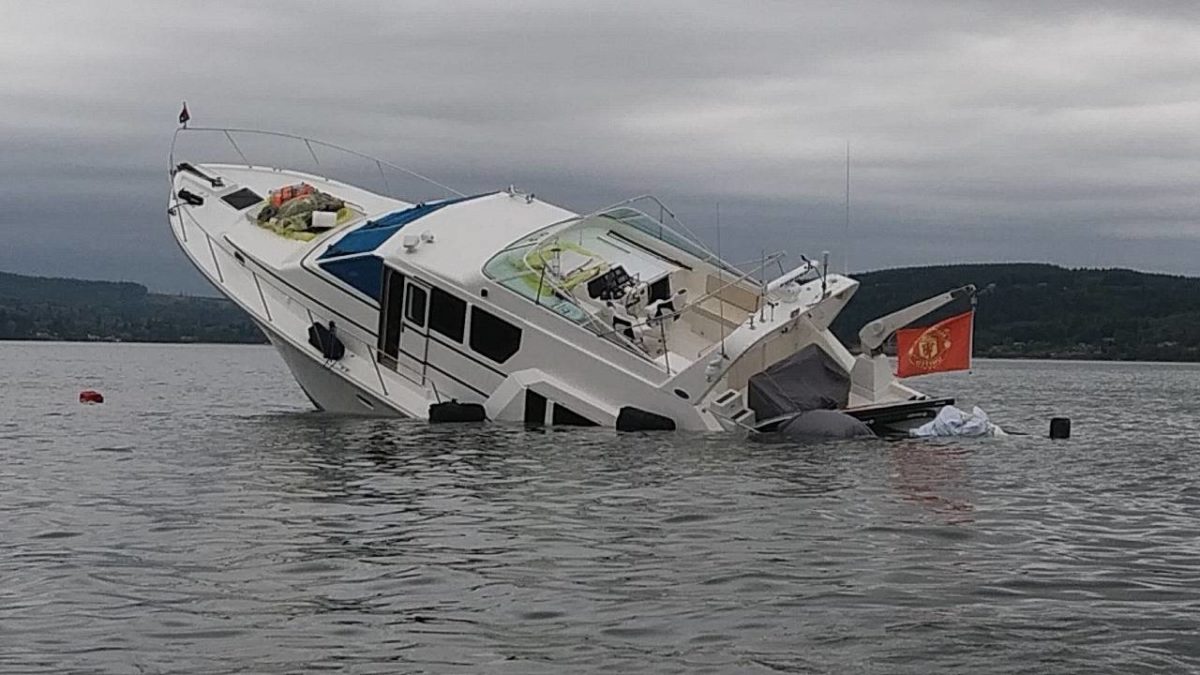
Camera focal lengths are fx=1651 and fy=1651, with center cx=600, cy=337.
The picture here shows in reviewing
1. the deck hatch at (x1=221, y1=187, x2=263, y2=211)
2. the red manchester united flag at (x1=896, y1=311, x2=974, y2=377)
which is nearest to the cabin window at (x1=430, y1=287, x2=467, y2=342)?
the deck hatch at (x1=221, y1=187, x2=263, y2=211)

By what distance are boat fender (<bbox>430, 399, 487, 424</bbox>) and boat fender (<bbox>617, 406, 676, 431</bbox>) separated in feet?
7.52

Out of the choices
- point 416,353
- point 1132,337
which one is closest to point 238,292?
point 416,353

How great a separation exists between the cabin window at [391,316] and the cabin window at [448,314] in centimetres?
63

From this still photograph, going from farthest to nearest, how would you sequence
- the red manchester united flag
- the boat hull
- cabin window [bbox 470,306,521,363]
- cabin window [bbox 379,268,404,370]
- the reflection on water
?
the boat hull, cabin window [bbox 379,268,404,370], cabin window [bbox 470,306,521,363], the red manchester united flag, the reflection on water

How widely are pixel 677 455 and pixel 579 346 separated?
11.7ft

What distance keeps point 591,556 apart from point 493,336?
11.6m

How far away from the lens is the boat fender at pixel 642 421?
23.3 meters

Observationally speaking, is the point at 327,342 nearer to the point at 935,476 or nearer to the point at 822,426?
the point at 822,426

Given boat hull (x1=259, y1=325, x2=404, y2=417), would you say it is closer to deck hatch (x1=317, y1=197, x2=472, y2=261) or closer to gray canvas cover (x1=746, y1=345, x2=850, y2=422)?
deck hatch (x1=317, y1=197, x2=472, y2=261)

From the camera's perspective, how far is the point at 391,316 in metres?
25.3

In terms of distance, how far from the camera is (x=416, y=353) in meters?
25.2

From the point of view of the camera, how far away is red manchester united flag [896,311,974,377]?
76.1ft

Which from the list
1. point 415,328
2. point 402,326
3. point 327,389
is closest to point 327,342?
point 327,389

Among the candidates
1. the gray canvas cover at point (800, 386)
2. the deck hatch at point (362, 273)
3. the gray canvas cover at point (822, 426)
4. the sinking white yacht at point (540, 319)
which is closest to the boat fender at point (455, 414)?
the sinking white yacht at point (540, 319)
